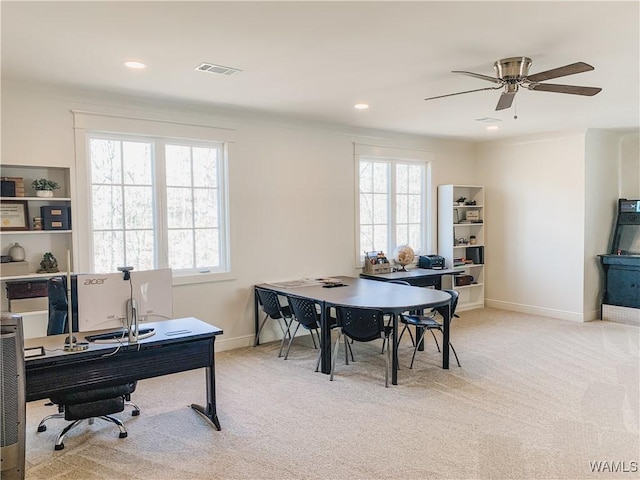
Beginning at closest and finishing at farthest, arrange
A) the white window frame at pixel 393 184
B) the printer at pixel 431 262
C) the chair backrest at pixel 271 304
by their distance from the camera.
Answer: the chair backrest at pixel 271 304 < the white window frame at pixel 393 184 < the printer at pixel 431 262

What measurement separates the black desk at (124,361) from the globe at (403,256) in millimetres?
3516

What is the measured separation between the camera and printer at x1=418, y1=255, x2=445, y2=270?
6.71m

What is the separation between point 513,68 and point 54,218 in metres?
3.84

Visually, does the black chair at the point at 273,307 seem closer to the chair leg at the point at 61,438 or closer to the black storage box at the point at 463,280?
the chair leg at the point at 61,438

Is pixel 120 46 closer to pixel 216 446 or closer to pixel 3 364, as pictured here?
pixel 3 364

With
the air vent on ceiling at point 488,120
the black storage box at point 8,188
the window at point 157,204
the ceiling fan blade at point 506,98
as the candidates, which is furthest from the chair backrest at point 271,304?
the air vent on ceiling at point 488,120

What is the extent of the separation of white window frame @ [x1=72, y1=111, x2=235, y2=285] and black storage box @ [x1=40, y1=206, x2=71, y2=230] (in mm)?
161

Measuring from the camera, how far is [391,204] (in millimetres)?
6676

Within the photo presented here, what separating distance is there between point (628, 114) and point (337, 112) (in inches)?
130

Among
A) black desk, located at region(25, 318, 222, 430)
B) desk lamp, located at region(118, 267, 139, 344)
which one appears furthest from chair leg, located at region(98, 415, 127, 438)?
desk lamp, located at region(118, 267, 139, 344)

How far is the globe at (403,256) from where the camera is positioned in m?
6.42

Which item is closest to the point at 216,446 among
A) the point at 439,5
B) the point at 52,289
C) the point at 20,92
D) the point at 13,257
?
the point at 52,289

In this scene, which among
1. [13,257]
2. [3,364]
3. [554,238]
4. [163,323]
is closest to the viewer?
[3,364]

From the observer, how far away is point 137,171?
4727 mm
